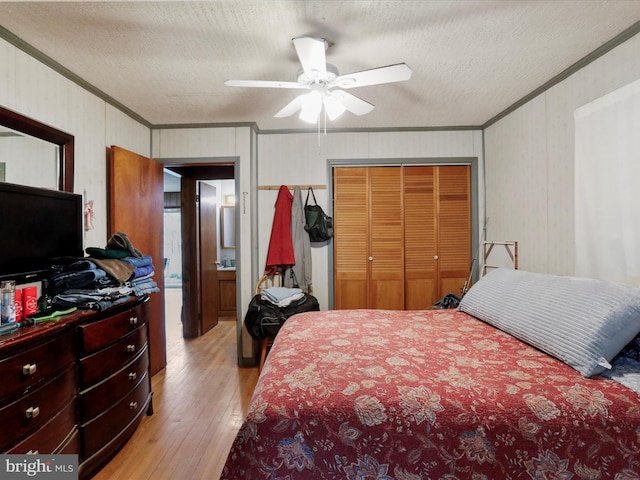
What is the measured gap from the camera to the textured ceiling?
163cm

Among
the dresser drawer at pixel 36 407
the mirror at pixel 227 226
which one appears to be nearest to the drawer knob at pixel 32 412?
the dresser drawer at pixel 36 407

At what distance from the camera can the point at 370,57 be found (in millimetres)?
2076

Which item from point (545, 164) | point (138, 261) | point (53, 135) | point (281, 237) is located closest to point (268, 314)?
point (281, 237)

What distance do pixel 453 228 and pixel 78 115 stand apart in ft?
11.8

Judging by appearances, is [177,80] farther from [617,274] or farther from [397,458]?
[617,274]

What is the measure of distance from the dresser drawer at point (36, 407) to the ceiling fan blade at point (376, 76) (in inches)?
85.4

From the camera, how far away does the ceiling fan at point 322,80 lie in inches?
65.3

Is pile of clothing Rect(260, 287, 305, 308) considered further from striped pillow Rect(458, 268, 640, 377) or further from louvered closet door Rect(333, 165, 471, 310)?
striped pillow Rect(458, 268, 640, 377)

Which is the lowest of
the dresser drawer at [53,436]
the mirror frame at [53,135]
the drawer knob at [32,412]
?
the dresser drawer at [53,436]

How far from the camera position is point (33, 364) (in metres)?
1.34

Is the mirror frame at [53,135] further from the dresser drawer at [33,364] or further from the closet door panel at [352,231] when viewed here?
the closet door panel at [352,231]

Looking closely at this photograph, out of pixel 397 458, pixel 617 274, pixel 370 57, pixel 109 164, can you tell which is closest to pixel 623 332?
pixel 617 274

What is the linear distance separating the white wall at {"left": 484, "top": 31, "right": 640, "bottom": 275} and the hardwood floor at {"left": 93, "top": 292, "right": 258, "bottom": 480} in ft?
9.10

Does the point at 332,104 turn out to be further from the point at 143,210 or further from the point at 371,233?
the point at 143,210
